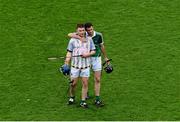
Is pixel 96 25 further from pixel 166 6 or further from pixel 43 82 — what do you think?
pixel 43 82

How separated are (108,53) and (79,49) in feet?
12.0

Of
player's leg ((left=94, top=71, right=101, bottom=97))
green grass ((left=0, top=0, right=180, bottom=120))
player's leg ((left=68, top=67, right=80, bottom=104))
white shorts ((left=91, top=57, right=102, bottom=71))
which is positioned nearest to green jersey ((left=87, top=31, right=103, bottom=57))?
white shorts ((left=91, top=57, right=102, bottom=71))

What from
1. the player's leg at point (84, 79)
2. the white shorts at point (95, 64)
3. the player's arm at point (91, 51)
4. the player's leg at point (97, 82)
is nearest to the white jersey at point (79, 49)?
the player's arm at point (91, 51)

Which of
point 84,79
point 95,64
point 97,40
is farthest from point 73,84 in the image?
point 97,40

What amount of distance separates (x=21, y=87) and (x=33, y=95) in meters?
0.61

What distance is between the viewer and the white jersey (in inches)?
539

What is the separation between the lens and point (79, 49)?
1374cm

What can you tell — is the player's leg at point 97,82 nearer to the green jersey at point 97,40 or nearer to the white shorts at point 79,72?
the white shorts at point 79,72

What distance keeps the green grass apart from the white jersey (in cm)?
Answer: 120

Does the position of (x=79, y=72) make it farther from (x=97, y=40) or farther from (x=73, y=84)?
(x=97, y=40)

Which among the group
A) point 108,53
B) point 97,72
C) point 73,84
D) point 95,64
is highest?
point 108,53

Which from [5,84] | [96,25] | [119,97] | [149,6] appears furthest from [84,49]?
[149,6]

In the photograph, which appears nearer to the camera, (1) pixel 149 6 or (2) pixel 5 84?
(2) pixel 5 84

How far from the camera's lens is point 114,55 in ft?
56.4
